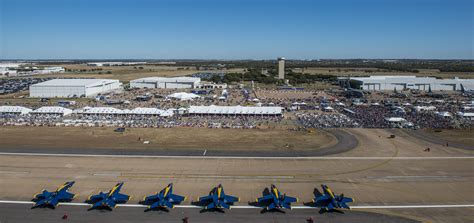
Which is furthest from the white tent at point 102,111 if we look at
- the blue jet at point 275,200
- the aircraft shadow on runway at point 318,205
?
the aircraft shadow on runway at point 318,205

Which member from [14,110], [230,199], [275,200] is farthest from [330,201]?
[14,110]

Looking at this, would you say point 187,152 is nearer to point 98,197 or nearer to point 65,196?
point 98,197

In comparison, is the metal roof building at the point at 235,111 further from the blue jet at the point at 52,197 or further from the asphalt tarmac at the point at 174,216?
the asphalt tarmac at the point at 174,216

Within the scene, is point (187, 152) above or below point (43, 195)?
above

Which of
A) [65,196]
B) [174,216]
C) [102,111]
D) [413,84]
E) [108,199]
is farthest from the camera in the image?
[413,84]

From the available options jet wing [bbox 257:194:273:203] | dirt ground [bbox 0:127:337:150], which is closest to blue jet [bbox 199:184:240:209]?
jet wing [bbox 257:194:273:203]

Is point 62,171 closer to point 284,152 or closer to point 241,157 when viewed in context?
point 241,157
